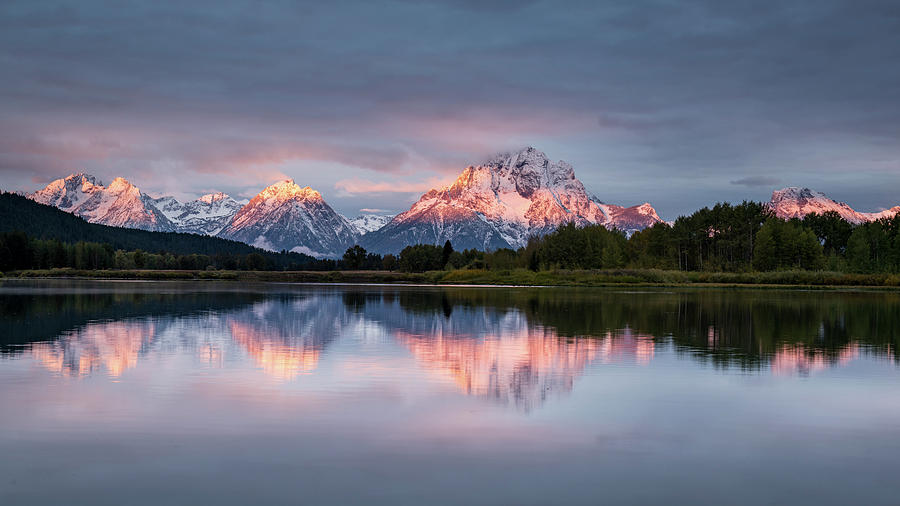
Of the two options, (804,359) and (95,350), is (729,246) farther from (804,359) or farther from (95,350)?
(95,350)

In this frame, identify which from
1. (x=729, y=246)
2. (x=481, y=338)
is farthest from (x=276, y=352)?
(x=729, y=246)

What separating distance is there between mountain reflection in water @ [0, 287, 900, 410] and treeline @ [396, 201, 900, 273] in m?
101

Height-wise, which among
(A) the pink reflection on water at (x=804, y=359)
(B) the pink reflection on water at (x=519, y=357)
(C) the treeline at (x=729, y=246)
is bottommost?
(A) the pink reflection on water at (x=804, y=359)

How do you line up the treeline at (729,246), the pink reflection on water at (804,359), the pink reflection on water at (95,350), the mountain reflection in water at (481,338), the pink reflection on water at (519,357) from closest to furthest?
the pink reflection on water at (519,357)
the pink reflection on water at (95,350)
the mountain reflection in water at (481,338)
the pink reflection on water at (804,359)
the treeline at (729,246)

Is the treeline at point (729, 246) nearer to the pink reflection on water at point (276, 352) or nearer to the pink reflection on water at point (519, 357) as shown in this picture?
the pink reflection on water at point (519, 357)

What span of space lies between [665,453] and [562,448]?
216 centimetres

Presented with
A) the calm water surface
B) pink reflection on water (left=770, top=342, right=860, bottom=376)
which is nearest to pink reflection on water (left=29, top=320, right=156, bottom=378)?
the calm water surface

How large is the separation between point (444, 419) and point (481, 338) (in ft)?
67.7

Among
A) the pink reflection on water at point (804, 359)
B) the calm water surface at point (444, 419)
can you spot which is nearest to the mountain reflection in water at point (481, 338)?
the pink reflection on water at point (804, 359)


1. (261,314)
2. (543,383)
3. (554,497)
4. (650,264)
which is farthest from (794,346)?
(650,264)

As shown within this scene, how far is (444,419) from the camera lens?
743 inches

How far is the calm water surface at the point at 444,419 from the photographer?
1340cm

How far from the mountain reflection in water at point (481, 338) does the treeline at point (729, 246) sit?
331 feet

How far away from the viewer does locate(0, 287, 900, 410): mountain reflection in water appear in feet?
91.4
